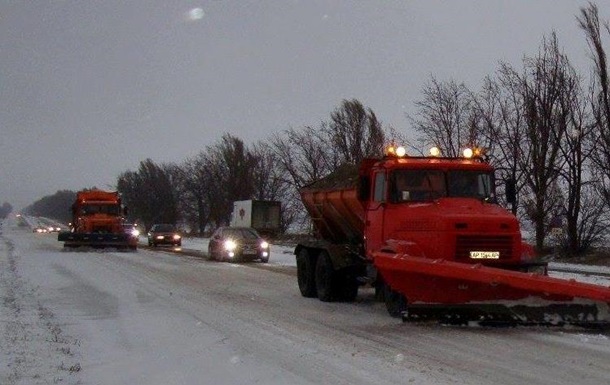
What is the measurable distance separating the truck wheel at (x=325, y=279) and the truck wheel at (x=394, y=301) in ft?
8.91

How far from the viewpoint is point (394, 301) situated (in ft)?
41.6

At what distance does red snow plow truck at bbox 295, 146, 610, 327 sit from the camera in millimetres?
10734

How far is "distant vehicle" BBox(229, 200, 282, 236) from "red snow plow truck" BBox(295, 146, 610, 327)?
132 ft

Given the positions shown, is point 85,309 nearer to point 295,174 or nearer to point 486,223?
point 486,223

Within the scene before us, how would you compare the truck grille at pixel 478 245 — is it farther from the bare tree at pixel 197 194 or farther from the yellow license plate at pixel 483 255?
the bare tree at pixel 197 194

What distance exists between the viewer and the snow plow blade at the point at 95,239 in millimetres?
39656

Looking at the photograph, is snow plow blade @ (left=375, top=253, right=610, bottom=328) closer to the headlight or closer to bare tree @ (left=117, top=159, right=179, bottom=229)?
the headlight

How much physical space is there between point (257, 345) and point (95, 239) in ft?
103

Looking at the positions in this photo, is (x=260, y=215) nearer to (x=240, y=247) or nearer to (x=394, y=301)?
(x=240, y=247)

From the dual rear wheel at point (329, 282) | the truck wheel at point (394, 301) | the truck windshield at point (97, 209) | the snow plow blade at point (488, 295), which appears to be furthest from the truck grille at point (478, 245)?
the truck windshield at point (97, 209)

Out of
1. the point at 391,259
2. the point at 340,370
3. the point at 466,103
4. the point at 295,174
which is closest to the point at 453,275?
the point at 391,259

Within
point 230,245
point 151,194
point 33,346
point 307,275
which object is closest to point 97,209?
point 230,245

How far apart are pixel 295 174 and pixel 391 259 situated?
52019 millimetres

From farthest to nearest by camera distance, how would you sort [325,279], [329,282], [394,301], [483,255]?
[325,279], [329,282], [394,301], [483,255]
